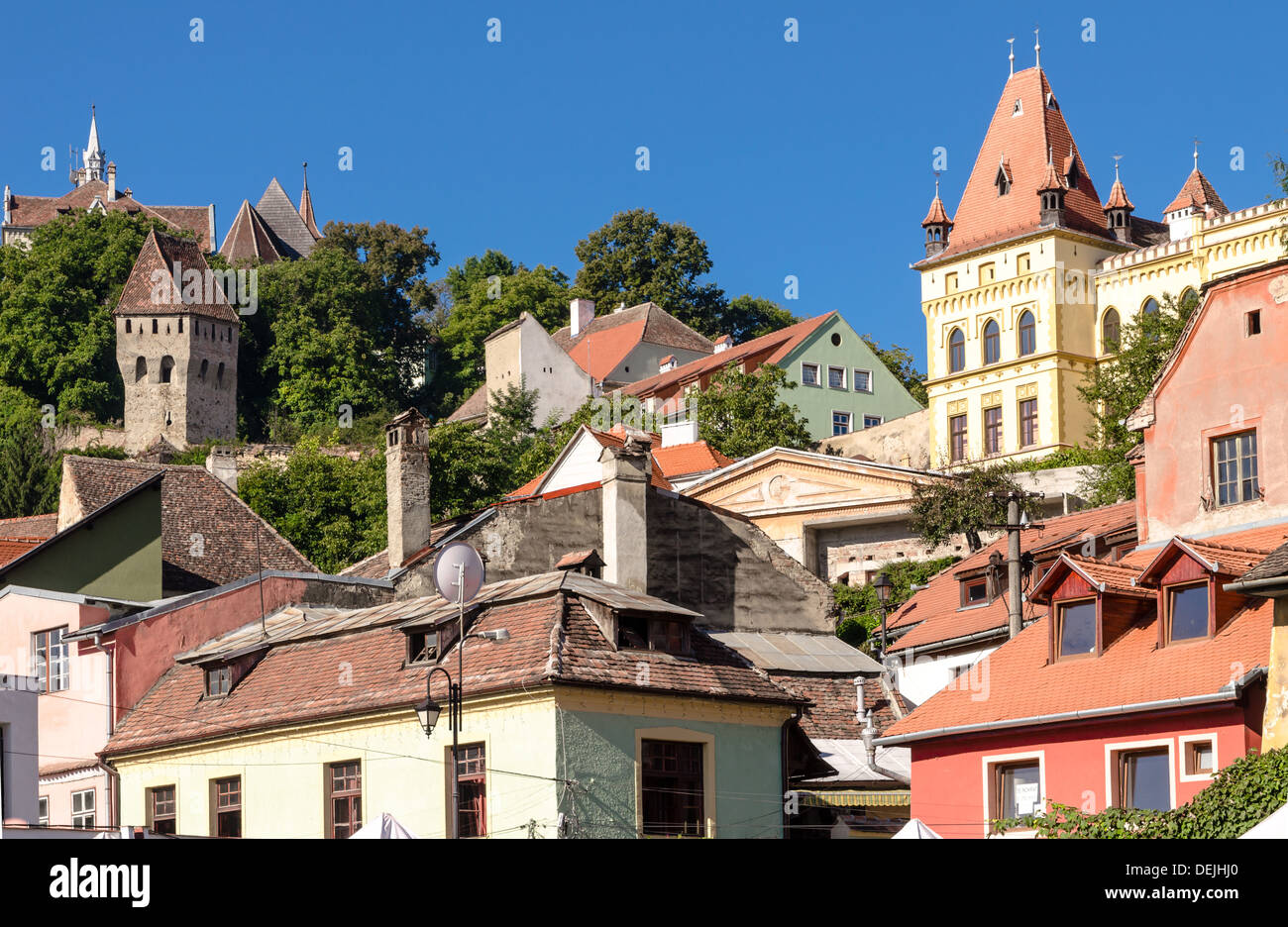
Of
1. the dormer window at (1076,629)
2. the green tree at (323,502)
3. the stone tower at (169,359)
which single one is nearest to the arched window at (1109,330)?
the green tree at (323,502)

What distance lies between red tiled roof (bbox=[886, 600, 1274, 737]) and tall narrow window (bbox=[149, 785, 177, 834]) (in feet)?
35.6

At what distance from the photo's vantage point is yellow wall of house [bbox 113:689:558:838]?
84.9 feet

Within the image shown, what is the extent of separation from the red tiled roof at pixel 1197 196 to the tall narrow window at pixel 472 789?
67990mm

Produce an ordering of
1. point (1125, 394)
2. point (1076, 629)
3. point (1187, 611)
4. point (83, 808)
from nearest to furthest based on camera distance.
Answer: point (1187, 611)
point (1076, 629)
point (83, 808)
point (1125, 394)

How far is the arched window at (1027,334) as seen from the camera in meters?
84.4

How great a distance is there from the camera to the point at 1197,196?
88.8 metres

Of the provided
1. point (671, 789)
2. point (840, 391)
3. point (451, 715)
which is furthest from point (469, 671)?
point (840, 391)

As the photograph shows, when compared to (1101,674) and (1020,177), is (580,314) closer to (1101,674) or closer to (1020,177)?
(1020,177)

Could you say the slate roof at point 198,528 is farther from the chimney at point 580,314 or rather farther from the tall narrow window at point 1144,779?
the chimney at point 580,314

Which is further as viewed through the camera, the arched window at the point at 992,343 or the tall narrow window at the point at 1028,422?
the arched window at the point at 992,343

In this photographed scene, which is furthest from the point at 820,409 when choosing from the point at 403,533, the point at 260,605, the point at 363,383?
the point at 260,605

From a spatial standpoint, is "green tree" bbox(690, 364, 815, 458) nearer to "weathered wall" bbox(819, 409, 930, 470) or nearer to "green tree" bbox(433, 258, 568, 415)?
"weathered wall" bbox(819, 409, 930, 470)

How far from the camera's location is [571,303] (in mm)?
112125

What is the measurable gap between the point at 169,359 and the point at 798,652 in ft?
264
